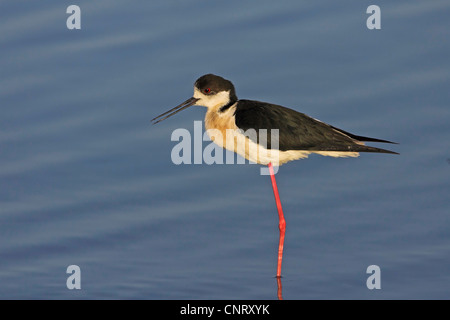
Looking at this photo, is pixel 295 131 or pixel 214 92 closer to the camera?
pixel 295 131

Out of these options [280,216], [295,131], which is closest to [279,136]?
[295,131]

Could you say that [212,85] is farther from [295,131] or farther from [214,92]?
[295,131]

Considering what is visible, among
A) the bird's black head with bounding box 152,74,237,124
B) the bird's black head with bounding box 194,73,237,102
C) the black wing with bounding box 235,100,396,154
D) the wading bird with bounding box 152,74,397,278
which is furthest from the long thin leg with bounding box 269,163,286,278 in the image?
the bird's black head with bounding box 194,73,237,102

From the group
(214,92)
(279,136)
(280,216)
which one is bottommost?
(280,216)

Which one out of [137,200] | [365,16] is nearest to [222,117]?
[137,200]

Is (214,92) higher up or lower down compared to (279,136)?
higher up

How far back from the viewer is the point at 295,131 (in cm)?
873

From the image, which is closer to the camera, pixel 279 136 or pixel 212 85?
pixel 279 136

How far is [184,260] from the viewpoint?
8469mm

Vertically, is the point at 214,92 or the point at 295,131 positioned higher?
the point at 214,92

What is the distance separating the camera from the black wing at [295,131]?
8.69 m

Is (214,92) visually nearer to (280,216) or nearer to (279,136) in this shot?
(279,136)

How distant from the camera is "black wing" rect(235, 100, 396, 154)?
342 inches
